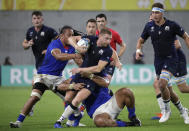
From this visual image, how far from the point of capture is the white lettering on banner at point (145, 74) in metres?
25.7

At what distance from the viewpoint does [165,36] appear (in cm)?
1056

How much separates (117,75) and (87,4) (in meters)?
4.36

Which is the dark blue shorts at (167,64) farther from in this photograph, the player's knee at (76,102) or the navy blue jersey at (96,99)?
the player's knee at (76,102)

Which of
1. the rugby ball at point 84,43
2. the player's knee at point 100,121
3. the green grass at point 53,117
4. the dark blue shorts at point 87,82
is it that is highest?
the rugby ball at point 84,43

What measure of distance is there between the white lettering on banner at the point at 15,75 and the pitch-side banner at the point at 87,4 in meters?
3.45

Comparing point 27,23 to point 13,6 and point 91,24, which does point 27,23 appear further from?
point 91,24

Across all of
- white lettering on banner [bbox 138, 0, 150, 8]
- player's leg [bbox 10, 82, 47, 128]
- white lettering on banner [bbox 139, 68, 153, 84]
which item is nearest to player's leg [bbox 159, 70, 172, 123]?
player's leg [bbox 10, 82, 47, 128]

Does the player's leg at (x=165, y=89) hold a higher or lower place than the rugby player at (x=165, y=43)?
lower

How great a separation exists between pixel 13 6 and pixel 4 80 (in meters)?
4.12

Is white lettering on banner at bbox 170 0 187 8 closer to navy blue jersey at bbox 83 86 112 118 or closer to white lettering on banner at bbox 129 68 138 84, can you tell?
white lettering on banner at bbox 129 68 138 84

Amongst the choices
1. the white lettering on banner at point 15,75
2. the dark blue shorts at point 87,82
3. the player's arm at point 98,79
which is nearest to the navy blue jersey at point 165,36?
the player's arm at point 98,79

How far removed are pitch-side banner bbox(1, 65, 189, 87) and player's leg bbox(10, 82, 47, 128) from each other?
1561cm

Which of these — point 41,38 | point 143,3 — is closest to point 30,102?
point 41,38

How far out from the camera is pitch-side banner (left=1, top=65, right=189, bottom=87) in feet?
83.9
